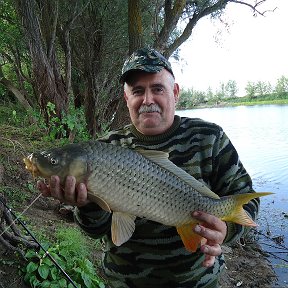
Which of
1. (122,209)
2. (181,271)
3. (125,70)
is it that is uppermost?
(125,70)

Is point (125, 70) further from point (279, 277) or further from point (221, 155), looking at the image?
point (279, 277)

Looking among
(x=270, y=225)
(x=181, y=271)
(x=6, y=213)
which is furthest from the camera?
(x=270, y=225)

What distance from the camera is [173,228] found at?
2545 mm

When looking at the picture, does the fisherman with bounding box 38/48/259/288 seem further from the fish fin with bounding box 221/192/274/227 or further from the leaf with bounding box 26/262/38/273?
the leaf with bounding box 26/262/38/273

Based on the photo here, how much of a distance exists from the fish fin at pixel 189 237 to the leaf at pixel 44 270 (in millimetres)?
2172

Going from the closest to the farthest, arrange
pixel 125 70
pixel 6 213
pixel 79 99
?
pixel 125 70 → pixel 6 213 → pixel 79 99

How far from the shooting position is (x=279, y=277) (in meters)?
8.11

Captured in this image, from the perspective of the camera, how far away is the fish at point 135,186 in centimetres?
216

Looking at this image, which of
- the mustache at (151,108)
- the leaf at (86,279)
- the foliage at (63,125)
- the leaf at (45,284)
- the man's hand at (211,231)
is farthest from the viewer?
the foliage at (63,125)

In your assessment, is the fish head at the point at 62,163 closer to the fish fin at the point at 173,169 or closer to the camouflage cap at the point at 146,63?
the fish fin at the point at 173,169

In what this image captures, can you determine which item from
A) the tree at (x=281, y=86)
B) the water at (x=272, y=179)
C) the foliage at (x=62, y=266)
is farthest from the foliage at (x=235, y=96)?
the foliage at (x=62, y=266)

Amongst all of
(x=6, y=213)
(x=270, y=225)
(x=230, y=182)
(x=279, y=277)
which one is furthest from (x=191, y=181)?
(x=270, y=225)

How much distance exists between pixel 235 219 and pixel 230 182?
0.95ft

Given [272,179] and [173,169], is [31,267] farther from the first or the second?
[272,179]
